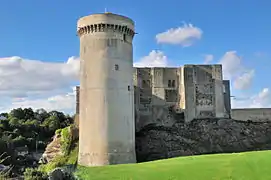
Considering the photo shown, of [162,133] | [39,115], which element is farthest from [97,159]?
[39,115]

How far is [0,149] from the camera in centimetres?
5212

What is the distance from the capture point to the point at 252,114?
44.3m

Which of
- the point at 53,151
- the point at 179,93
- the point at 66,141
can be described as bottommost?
the point at 53,151

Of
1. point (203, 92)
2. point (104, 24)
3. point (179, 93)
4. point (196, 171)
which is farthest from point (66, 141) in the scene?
point (196, 171)

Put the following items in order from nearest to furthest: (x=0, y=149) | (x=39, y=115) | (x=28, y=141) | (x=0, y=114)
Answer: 1. (x=0, y=149)
2. (x=28, y=141)
3. (x=39, y=115)
4. (x=0, y=114)

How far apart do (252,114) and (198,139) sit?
811 cm

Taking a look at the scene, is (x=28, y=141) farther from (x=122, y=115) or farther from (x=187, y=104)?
(x=122, y=115)

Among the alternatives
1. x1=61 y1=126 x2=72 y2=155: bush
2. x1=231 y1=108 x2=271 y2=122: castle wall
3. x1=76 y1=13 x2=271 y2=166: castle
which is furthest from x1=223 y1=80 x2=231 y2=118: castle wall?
x1=61 y1=126 x2=72 y2=155: bush

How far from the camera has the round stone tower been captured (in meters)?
30.4

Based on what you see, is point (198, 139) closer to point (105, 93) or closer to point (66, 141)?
point (66, 141)

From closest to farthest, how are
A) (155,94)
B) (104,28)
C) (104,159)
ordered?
(104,159), (104,28), (155,94)

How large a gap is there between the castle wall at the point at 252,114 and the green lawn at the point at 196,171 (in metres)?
29.2

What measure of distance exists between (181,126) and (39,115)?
5523cm

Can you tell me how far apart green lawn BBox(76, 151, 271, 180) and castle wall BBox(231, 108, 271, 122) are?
2923 cm
